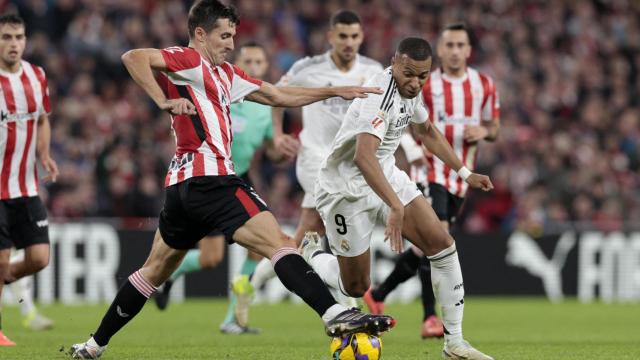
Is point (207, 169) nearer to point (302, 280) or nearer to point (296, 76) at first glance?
point (302, 280)

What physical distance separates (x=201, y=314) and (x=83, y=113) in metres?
5.59

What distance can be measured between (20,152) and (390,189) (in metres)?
3.94

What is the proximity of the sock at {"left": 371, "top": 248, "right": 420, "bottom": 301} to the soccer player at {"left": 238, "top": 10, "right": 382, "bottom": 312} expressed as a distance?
2.46ft

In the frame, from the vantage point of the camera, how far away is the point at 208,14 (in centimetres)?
704

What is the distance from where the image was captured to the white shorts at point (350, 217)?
8.09 m

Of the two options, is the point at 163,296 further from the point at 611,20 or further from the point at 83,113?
the point at 611,20

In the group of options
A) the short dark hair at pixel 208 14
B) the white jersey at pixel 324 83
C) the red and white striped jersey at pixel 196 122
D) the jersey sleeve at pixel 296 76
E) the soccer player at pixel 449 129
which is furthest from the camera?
the jersey sleeve at pixel 296 76

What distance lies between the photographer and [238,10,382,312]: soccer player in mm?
10305

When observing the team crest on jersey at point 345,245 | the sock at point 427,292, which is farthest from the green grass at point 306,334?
the team crest on jersey at point 345,245

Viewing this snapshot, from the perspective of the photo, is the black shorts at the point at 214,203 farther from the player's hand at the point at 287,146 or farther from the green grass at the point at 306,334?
the player's hand at the point at 287,146

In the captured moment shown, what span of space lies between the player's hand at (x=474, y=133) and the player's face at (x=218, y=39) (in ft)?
11.6

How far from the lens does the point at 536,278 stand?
16.7 meters

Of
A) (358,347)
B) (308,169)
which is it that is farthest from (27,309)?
(358,347)

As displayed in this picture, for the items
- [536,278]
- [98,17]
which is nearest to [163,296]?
[536,278]
